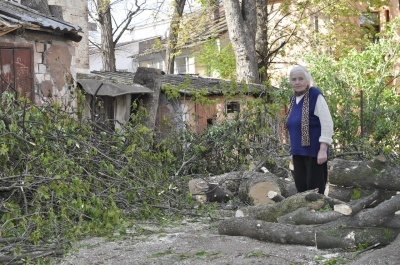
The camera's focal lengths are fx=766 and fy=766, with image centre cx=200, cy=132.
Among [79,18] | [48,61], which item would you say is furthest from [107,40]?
[48,61]

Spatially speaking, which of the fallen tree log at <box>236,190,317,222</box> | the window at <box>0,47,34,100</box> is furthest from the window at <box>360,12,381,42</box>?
the fallen tree log at <box>236,190,317,222</box>

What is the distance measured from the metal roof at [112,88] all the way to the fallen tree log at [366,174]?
7.68m

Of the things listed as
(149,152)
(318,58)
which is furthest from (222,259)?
(318,58)

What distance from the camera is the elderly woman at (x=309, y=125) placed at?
7004 millimetres

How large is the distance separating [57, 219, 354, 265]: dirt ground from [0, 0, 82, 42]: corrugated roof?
5.30m

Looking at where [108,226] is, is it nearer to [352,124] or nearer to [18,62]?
[18,62]

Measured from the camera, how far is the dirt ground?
5711mm

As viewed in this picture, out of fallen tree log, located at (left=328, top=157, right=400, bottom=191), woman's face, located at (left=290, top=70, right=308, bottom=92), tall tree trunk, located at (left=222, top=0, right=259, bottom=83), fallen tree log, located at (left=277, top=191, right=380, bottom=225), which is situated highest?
tall tree trunk, located at (left=222, top=0, right=259, bottom=83)

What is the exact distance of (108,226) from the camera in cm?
690

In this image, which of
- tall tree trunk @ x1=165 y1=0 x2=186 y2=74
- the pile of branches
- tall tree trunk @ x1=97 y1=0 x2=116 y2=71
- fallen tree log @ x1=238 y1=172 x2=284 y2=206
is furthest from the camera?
tall tree trunk @ x1=97 y1=0 x2=116 y2=71

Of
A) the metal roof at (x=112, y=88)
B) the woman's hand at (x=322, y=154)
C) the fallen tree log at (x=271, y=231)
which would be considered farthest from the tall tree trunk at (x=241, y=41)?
the fallen tree log at (x=271, y=231)

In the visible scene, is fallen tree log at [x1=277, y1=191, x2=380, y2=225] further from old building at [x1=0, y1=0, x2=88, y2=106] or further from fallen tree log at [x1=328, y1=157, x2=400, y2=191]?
old building at [x1=0, y1=0, x2=88, y2=106]

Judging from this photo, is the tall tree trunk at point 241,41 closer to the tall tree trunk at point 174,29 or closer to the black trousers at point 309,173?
the tall tree trunk at point 174,29

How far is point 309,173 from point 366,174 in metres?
0.53
